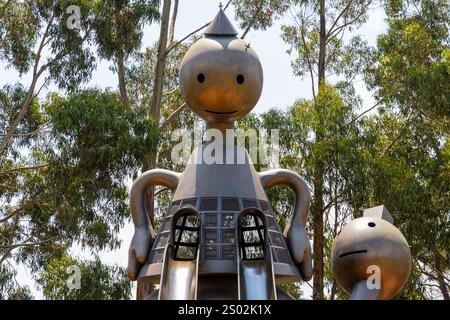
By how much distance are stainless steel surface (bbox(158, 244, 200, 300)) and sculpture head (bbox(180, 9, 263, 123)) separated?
5.25ft

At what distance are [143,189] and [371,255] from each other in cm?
252

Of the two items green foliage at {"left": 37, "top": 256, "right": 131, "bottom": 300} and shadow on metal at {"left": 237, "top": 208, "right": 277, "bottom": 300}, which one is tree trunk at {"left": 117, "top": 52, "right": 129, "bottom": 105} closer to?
green foliage at {"left": 37, "top": 256, "right": 131, "bottom": 300}

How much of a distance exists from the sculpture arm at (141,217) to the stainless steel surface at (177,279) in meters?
0.64

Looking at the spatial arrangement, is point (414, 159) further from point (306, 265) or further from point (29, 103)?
point (306, 265)

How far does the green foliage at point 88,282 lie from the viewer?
16.1m

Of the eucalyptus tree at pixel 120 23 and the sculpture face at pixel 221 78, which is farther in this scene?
the eucalyptus tree at pixel 120 23

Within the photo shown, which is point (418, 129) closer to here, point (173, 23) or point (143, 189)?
point (173, 23)

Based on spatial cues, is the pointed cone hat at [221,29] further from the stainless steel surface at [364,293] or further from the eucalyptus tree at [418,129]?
the eucalyptus tree at [418,129]

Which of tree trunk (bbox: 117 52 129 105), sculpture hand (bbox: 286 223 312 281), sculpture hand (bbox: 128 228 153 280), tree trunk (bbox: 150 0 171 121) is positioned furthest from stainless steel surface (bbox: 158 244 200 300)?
tree trunk (bbox: 117 52 129 105)

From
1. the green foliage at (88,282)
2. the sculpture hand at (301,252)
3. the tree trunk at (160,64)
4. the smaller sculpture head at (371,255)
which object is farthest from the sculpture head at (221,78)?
the tree trunk at (160,64)

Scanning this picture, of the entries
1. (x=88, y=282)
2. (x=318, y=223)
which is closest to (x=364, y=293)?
(x=88, y=282)

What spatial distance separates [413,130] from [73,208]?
26.4ft

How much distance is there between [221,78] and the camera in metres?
8.41
